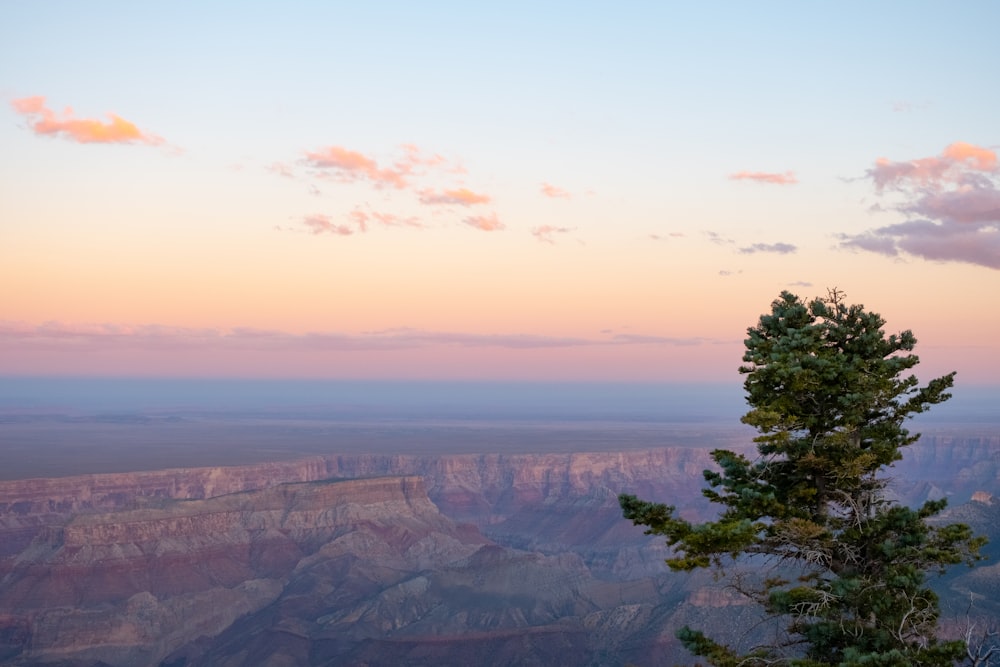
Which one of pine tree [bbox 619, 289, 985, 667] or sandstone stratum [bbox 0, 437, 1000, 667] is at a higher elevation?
pine tree [bbox 619, 289, 985, 667]

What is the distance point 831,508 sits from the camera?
23.5 meters

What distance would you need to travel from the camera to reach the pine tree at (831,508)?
71.3 ft

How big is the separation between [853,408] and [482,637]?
110197 millimetres

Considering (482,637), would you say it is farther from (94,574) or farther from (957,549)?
(957,549)

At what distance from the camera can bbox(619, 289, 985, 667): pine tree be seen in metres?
21.7

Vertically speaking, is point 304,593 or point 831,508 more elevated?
point 831,508

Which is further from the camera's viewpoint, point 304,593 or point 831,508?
point 304,593

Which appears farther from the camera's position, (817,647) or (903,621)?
(817,647)

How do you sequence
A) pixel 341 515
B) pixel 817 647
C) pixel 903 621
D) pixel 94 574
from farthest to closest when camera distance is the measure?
pixel 341 515 < pixel 94 574 < pixel 817 647 < pixel 903 621

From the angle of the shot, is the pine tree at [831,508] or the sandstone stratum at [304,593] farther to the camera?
the sandstone stratum at [304,593]

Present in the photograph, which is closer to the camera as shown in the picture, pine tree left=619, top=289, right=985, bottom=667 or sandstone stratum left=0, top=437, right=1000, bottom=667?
pine tree left=619, top=289, right=985, bottom=667

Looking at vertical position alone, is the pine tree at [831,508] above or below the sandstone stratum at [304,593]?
above

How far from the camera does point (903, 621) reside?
2136 centimetres

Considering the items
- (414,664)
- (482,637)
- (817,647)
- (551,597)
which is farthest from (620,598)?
(817,647)
